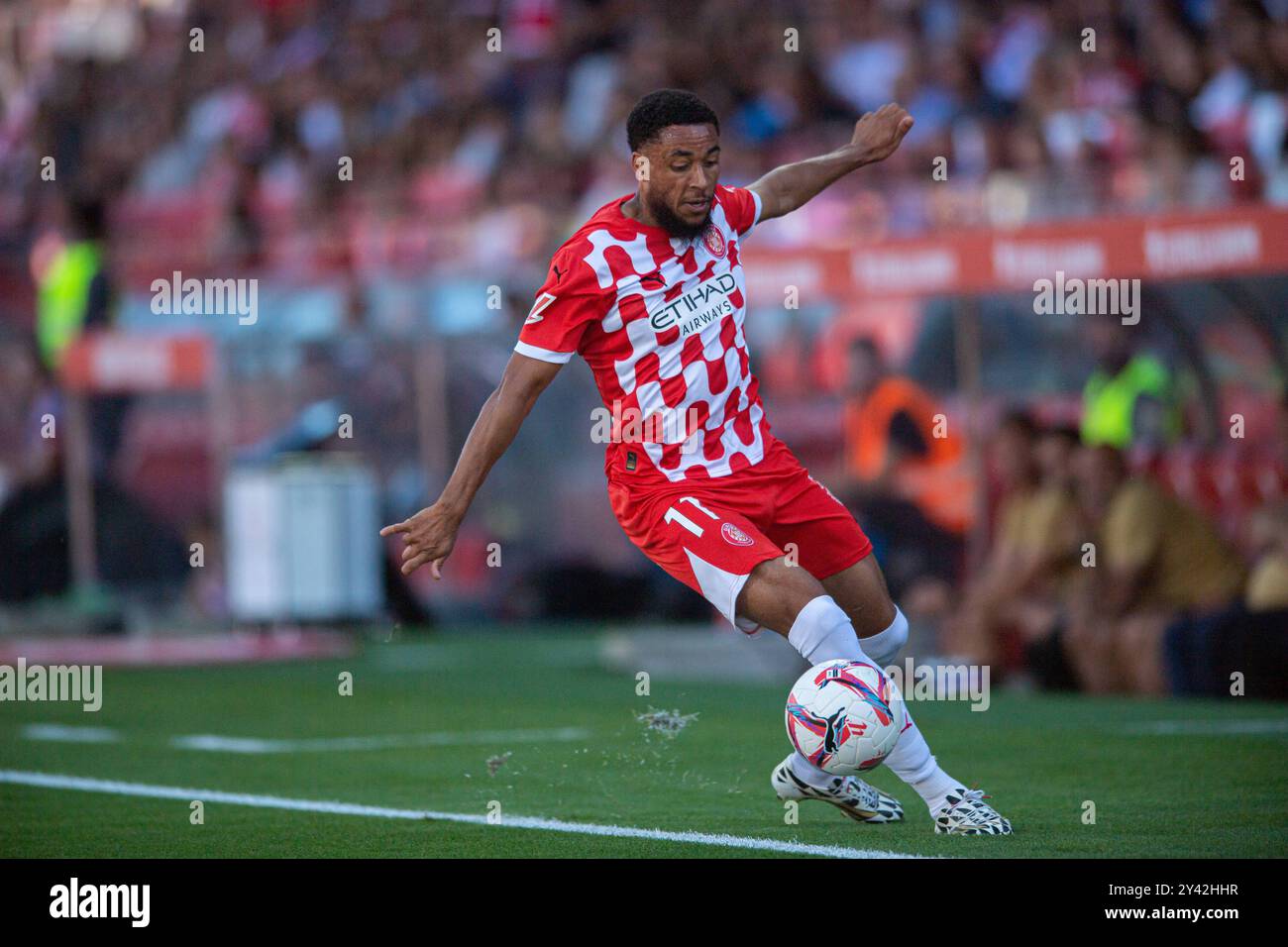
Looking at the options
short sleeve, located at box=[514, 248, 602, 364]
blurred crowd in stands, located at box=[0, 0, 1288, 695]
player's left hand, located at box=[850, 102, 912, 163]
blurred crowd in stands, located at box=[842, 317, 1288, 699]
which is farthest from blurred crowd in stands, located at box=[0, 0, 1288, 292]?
short sleeve, located at box=[514, 248, 602, 364]

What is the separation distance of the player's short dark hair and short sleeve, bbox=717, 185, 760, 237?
18.5 inches

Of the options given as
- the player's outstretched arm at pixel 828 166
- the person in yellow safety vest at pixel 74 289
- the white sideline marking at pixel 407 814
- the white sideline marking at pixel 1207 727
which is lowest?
the white sideline marking at pixel 1207 727

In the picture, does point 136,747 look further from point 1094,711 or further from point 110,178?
point 110,178

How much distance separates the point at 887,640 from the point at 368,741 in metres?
3.63

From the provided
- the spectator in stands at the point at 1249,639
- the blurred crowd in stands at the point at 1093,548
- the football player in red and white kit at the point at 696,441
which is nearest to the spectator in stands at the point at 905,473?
the blurred crowd in stands at the point at 1093,548

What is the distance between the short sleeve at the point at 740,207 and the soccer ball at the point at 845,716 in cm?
166

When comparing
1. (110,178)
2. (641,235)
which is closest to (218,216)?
(110,178)

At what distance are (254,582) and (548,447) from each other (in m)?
3.16

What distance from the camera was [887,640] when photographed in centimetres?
733

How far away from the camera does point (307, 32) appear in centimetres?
2583

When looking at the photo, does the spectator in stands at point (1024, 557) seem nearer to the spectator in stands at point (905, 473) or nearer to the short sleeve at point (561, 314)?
the spectator in stands at point (905, 473)

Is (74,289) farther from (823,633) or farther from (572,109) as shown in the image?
(823,633)

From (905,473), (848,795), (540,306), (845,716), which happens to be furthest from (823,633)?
(905,473)

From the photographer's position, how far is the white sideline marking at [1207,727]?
9.58 metres
